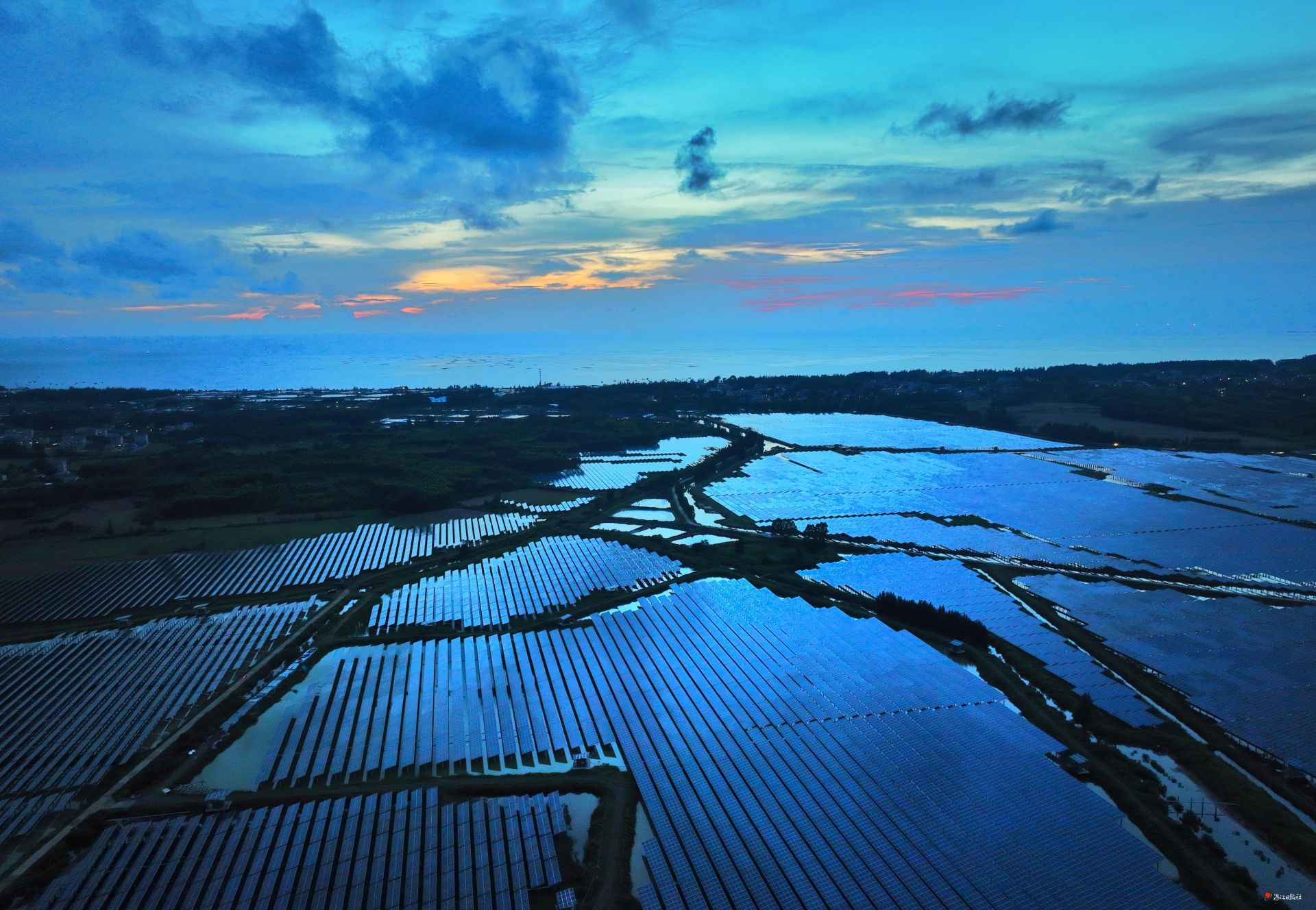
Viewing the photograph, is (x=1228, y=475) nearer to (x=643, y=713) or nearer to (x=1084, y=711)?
(x=1084, y=711)

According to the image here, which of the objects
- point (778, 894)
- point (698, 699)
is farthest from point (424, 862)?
point (698, 699)

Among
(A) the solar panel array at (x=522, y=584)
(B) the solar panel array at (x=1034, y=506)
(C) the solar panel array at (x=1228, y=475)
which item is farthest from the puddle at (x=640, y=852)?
(C) the solar panel array at (x=1228, y=475)

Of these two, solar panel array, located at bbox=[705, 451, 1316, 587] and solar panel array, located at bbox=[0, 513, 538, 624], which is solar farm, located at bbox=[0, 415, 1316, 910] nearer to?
solar panel array, located at bbox=[0, 513, 538, 624]

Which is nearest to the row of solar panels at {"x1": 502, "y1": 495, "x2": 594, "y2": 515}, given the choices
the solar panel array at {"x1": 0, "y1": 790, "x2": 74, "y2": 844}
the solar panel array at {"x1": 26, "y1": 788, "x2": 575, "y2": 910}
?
the solar panel array at {"x1": 26, "y1": 788, "x2": 575, "y2": 910}

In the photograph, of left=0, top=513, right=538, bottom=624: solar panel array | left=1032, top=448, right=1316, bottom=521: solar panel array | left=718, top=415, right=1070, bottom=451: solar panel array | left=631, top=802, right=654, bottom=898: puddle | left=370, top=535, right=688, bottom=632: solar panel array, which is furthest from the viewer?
left=718, top=415, right=1070, bottom=451: solar panel array

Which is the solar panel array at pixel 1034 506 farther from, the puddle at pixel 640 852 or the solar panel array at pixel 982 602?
the puddle at pixel 640 852

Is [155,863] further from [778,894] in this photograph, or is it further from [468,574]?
[468,574]

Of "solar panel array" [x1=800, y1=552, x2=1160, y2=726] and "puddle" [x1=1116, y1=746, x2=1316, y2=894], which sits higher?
"solar panel array" [x1=800, y1=552, x2=1160, y2=726]
